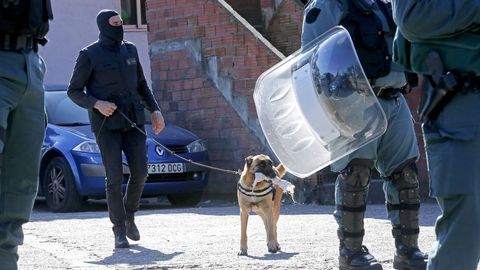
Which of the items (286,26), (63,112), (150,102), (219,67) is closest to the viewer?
(150,102)

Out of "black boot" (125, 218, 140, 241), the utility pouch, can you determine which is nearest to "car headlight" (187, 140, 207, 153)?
"black boot" (125, 218, 140, 241)

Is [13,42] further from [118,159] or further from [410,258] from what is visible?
[118,159]

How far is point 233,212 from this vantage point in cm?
1310

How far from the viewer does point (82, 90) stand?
9836 mm

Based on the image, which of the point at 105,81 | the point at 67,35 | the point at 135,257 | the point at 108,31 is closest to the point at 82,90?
the point at 105,81

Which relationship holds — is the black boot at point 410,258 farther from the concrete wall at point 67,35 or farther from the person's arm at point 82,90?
the concrete wall at point 67,35

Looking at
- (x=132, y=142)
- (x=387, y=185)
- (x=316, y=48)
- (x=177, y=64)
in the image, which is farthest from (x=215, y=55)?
(x=316, y=48)

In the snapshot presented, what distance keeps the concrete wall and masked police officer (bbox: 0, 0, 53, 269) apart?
62.2 ft

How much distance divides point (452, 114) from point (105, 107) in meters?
5.40

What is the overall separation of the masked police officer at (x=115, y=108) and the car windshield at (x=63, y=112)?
208 inches

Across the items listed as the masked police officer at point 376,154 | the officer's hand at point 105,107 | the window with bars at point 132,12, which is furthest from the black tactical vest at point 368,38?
the window with bars at point 132,12

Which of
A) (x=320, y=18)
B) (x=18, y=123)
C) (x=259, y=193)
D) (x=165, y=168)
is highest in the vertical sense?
(x=320, y=18)

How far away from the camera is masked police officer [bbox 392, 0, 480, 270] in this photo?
449 cm

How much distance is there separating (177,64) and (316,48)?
1095 centimetres
